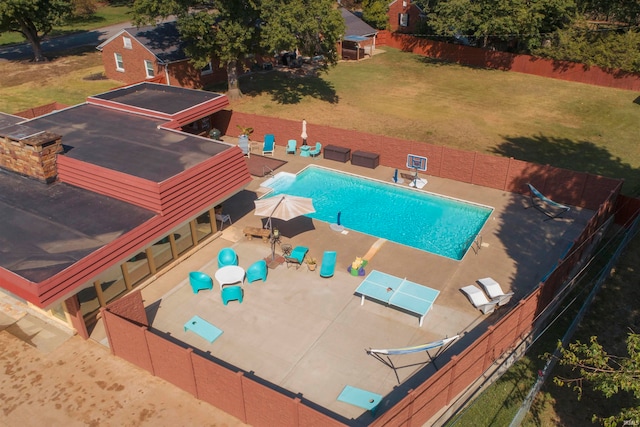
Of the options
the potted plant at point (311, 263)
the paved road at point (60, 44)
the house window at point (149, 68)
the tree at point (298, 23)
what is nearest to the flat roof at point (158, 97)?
the tree at point (298, 23)

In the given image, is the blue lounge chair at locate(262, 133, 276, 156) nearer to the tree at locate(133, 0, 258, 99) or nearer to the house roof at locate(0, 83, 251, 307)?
the house roof at locate(0, 83, 251, 307)

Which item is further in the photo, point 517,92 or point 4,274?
point 517,92

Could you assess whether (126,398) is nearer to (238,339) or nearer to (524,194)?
(238,339)

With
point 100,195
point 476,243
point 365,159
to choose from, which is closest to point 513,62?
point 365,159

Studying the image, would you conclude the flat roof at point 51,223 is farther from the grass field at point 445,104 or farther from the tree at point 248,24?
the tree at point 248,24

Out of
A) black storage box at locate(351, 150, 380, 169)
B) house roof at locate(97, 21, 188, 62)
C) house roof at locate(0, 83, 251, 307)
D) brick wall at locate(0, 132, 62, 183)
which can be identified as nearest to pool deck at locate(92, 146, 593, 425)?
house roof at locate(0, 83, 251, 307)

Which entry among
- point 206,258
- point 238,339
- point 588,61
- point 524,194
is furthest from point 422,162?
point 588,61
